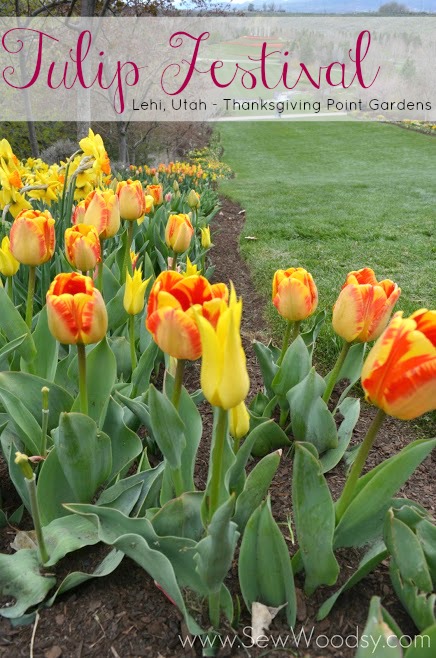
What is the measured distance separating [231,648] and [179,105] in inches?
661

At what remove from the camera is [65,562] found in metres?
1.36

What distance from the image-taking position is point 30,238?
153 centimetres

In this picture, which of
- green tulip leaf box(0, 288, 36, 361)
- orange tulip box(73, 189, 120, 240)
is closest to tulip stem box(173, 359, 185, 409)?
green tulip leaf box(0, 288, 36, 361)

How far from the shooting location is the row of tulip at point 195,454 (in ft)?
3.08

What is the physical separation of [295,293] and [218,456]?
2.13ft

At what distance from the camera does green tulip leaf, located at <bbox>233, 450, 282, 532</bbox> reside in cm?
117

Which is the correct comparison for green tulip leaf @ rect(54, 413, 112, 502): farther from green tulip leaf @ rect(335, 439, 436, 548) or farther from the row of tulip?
green tulip leaf @ rect(335, 439, 436, 548)

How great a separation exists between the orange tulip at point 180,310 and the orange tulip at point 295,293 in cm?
53

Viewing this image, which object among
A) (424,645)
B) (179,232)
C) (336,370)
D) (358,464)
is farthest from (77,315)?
(179,232)

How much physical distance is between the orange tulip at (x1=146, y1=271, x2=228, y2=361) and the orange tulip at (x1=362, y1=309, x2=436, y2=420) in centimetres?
27

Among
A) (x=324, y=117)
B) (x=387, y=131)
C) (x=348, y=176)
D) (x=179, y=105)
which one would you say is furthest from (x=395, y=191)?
(x=324, y=117)

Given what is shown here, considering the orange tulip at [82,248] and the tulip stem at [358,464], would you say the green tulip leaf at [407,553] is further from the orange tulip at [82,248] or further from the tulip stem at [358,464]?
the orange tulip at [82,248]

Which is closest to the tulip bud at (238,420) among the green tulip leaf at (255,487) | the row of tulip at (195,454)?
the row of tulip at (195,454)

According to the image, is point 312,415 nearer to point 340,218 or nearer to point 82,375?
point 82,375
